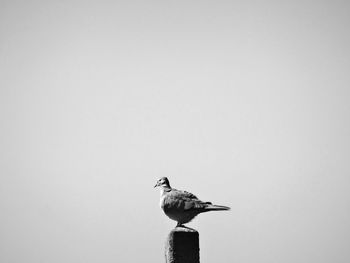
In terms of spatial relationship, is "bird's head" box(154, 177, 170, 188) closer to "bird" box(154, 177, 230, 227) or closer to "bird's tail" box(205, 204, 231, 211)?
"bird" box(154, 177, 230, 227)

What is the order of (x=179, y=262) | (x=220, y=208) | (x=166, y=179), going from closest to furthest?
(x=179, y=262) → (x=220, y=208) → (x=166, y=179)

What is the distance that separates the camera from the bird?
19.8 feet

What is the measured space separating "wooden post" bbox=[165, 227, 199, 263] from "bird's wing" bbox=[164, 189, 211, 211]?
1.34 m

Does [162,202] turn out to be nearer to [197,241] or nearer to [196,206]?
[196,206]

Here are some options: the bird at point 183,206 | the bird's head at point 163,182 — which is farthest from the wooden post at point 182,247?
the bird's head at point 163,182

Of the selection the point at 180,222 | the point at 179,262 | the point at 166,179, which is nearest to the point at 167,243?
the point at 179,262

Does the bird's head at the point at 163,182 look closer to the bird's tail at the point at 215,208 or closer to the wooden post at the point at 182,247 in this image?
the bird's tail at the point at 215,208

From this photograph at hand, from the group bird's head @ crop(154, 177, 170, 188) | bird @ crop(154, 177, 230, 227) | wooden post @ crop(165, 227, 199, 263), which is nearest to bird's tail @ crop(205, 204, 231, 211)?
bird @ crop(154, 177, 230, 227)

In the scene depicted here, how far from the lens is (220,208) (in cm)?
601

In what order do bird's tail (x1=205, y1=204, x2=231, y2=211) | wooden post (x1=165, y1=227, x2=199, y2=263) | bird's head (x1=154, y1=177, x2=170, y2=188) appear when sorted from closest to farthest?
wooden post (x1=165, y1=227, x2=199, y2=263)
bird's tail (x1=205, y1=204, x2=231, y2=211)
bird's head (x1=154, y1=177, x2=170, y2=188)

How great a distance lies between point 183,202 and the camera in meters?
6.11

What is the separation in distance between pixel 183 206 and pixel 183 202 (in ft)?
0.24

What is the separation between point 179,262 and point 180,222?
1.50m

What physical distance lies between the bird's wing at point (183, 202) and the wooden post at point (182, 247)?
4.40ft
